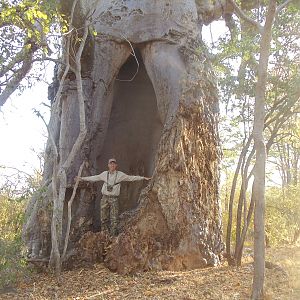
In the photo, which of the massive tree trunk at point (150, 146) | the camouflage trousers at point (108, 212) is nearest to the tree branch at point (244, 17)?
the massive tree trunk at point (150, 146)

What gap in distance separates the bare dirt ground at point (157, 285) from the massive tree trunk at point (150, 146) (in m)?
0.35

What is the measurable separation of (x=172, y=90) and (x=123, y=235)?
2373 millimetres

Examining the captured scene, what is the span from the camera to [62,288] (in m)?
5.48

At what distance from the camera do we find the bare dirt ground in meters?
5.15

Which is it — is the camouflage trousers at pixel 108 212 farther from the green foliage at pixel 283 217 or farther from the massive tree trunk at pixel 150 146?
the green foliage at pixel 283 217

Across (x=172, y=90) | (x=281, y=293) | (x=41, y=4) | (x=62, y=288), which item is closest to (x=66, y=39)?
(x=41, y=4)

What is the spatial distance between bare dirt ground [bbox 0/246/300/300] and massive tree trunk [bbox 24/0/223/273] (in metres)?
0.35

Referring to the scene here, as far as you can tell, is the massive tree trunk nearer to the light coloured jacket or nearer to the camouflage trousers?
the camouflage trousers

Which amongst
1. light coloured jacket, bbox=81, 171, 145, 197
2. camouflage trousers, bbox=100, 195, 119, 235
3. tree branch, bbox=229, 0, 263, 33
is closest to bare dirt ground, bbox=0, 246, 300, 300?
camouflage trousers, bbox=100, 195, 119, 235

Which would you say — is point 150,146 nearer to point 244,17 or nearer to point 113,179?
point 113,179

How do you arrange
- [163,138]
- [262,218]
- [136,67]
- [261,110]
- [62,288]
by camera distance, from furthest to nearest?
1. [136,67]
2. [163,138]
3. [62,288]
4. [261,110]
5. [262,218]

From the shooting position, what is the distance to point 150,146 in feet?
28.9

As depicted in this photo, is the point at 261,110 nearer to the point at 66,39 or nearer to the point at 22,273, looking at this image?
the point at 66,39

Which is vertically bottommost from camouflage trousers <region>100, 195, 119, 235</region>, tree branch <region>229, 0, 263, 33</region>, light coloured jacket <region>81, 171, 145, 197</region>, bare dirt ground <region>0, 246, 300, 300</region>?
bare dirt ground <region>0, 246, 300, 300</region>
